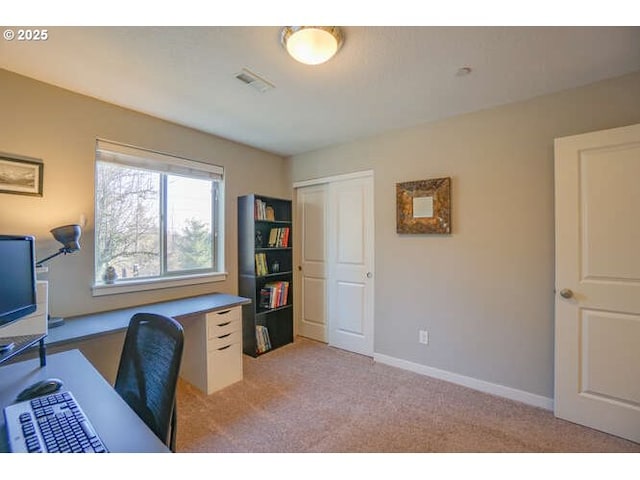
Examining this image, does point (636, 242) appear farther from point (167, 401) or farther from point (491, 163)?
point (167, 401)

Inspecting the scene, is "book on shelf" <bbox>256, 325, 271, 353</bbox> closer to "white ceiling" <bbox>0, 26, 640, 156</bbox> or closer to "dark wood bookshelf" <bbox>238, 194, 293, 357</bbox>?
"dark wood bookshelf" <bbox>238, 194, 293, 357</bbox>

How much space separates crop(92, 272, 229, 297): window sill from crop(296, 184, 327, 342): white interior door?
3.45ft

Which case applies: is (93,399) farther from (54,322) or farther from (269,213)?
(269,213)

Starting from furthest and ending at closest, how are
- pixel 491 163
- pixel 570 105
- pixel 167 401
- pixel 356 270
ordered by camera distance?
1. pixel 356 270
2. pixel 491 163
3. pixel 570 105
4. pixel 167 401

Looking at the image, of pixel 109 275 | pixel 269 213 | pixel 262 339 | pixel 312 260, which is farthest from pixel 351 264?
pixel 109 275

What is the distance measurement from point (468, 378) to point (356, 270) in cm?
145

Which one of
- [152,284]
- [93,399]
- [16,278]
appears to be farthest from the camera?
[152,284]

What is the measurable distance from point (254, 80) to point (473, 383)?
117 inches

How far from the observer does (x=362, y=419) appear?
206 centimetres

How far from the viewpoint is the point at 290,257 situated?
3.72 m

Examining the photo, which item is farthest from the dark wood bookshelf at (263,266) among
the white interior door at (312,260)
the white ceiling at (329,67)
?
the white ceiling at (329,67)

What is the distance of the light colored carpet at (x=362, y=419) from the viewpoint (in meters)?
1.79

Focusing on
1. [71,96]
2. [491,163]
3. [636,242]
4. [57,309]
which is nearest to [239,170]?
[71,96]

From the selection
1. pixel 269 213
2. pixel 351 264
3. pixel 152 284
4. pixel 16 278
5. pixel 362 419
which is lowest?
pixel 362 419
